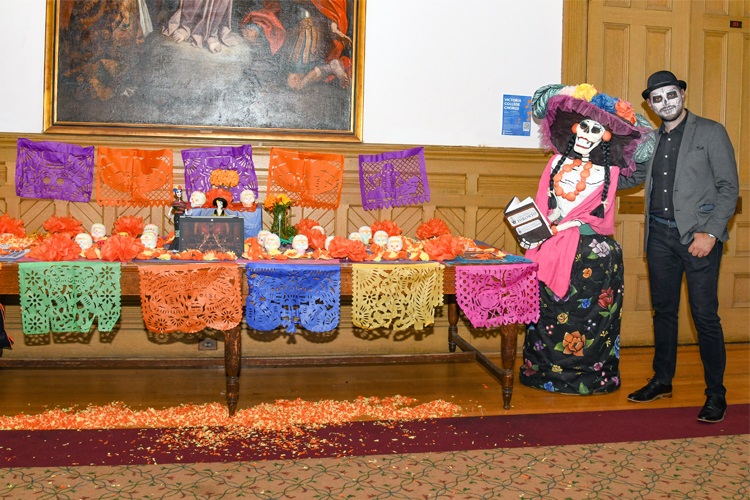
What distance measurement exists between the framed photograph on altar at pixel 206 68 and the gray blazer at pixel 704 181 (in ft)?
6.82

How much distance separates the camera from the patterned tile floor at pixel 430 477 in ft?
9.34

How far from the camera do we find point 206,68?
15.3 ft

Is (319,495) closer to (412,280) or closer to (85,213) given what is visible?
(412,280)

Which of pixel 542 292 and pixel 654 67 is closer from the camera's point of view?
pixel 542 292

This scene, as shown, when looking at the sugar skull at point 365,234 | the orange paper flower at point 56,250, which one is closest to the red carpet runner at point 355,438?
the orange paper flower at point 56,250

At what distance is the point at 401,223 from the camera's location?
500 cm

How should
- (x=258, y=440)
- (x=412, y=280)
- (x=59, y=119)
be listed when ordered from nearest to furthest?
(x=258, y=440) → (x=412, y=280) → (x=59, y=119)

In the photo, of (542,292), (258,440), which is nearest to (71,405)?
(258,440)

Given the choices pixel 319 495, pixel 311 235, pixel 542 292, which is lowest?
pixel 319 495

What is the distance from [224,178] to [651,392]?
284cm

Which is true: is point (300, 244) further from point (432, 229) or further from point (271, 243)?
point (432, 229)

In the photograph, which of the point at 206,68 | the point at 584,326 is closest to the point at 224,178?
the point at 206,68

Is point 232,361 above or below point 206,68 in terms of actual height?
below

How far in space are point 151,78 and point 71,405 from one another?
211cm
